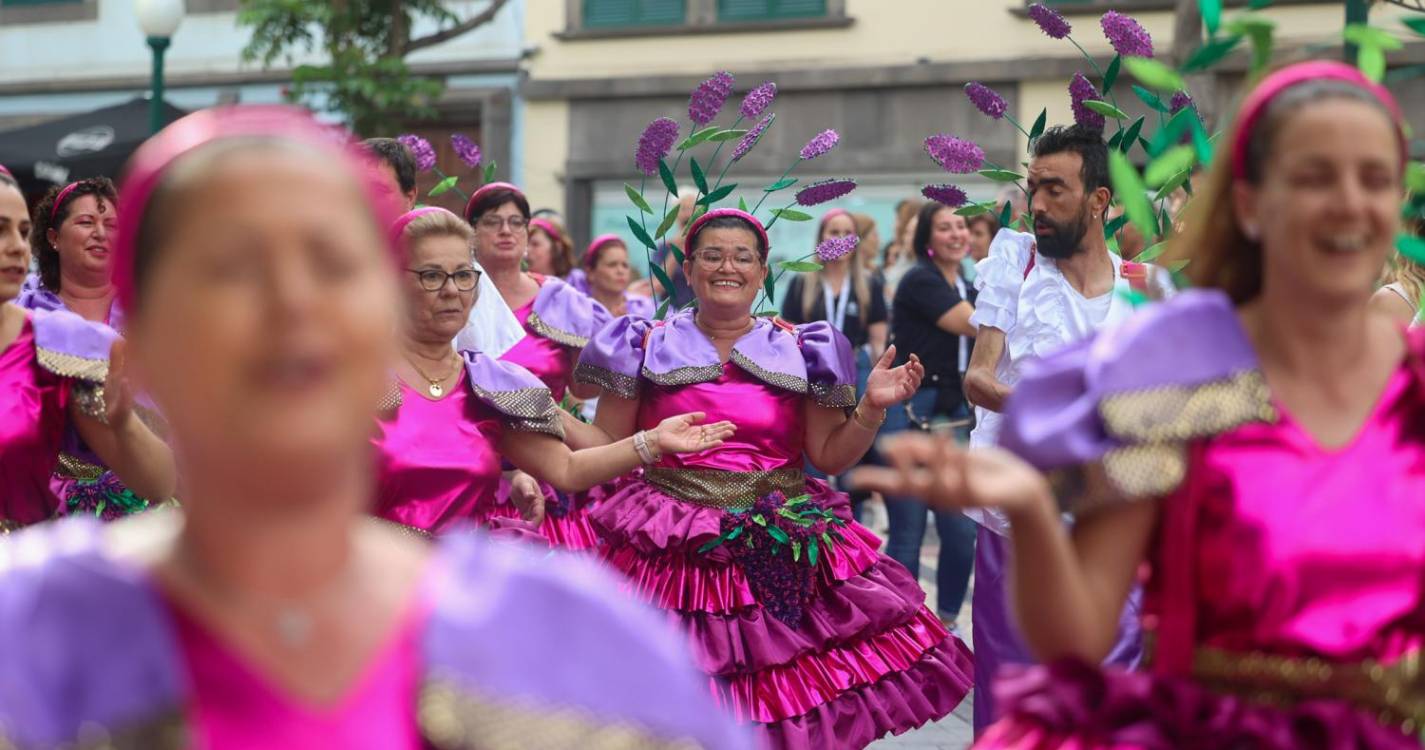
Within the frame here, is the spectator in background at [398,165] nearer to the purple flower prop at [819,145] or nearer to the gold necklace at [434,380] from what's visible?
the purple flower prop at [819,145]

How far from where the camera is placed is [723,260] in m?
6.28

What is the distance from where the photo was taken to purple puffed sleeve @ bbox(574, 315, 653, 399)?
6203mm

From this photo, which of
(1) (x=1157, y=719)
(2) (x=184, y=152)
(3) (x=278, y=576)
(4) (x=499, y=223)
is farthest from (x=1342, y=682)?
(4) (x=499, y=223)

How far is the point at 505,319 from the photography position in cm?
752

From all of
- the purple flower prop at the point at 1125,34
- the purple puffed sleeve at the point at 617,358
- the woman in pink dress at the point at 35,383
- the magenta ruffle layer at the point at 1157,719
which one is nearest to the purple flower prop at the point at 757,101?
the purple puffed sleeve at the point at 617,358

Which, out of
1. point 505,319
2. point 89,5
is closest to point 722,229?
point 505,319

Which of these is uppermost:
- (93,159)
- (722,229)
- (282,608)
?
(282,608)

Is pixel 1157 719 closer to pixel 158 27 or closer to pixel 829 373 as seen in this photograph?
pixel 829 373

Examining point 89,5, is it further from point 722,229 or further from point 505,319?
point 722,229

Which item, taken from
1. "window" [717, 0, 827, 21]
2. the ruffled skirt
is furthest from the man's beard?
"window" [717, 0, 827, 21]

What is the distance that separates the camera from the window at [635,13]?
18.8m

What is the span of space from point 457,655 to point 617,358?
14.4 feet

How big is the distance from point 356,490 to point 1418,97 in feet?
53.0

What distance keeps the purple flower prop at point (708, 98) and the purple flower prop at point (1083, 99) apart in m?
1.37
